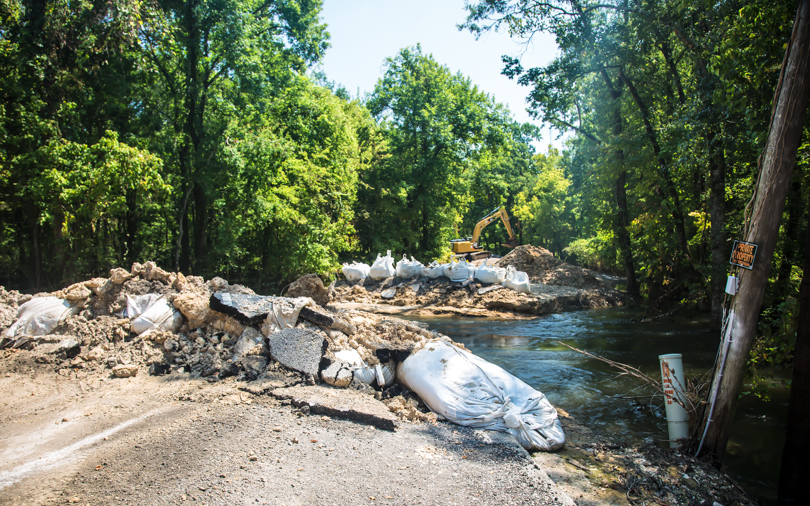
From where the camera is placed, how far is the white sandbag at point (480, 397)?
448 centimetres

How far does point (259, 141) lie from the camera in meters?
13.8

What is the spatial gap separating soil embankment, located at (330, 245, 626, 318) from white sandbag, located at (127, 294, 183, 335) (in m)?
7.44

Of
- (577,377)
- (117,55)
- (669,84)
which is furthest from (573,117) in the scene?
(117,55)

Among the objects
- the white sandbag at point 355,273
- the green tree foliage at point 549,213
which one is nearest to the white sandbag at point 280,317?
the white sandbag at point 355,273

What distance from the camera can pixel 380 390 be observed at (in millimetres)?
5355

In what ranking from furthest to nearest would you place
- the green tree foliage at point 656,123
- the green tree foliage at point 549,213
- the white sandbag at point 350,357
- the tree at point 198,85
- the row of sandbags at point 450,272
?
the green tree foliage at point 549,213, the row of sandbags at point 450,272, the tree at point 198,85, the green tree foliage at point 656,123, the white sandbag at point 350,357

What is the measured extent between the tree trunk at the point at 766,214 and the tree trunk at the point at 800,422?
284mm

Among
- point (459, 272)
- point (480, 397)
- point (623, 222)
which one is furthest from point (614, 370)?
point (623, 222)

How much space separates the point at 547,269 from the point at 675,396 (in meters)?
16.9

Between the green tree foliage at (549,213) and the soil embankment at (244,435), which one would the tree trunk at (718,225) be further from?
the green tree foliage at (549,213)

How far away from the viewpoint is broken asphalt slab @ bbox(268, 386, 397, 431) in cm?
439

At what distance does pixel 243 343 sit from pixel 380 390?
6.21ft

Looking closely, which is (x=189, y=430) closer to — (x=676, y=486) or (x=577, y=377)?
(x=676, y=486)

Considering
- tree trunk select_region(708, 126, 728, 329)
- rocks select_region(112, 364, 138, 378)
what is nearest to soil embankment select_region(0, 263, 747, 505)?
rocks select_region(112, 364, 138, 378)
